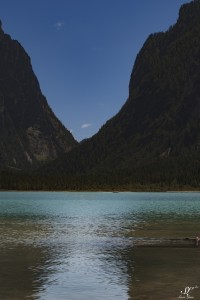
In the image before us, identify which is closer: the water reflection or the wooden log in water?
the water reflection

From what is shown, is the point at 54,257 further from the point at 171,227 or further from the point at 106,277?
the point at 171,227

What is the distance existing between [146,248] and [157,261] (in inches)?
341

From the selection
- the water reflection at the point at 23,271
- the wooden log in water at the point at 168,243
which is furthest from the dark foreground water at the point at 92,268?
the wooden log in water at the point at 168,243

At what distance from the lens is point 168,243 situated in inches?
2228

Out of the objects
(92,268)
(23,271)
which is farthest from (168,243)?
(23,271)

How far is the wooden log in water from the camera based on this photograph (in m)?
54.7

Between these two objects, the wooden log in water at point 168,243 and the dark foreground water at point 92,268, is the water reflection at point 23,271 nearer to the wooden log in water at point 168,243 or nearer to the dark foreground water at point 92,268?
the dark foreground water at point 92,268

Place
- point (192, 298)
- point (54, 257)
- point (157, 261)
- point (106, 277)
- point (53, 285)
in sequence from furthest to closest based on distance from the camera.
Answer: point (54, 257)
point (157, 261)
point (106, 277)
point (53, 285)
point (192, 298)

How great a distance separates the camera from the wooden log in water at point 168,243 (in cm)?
5473

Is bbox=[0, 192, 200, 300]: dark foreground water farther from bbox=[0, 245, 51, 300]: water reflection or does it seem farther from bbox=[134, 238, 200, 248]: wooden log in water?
bbox=[134, 238, 200, 248]: wooden log in water

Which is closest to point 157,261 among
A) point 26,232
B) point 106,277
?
point 106,277

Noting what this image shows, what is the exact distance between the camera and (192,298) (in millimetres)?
29969

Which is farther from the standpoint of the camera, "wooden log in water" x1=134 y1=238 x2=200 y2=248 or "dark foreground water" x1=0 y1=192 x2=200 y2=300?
"wooden log in water" x1=134 y1=238 x2=200 y2=248

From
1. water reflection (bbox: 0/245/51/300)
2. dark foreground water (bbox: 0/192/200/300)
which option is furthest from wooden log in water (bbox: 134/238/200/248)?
water reflection (bbox: 0/245/51/300)
